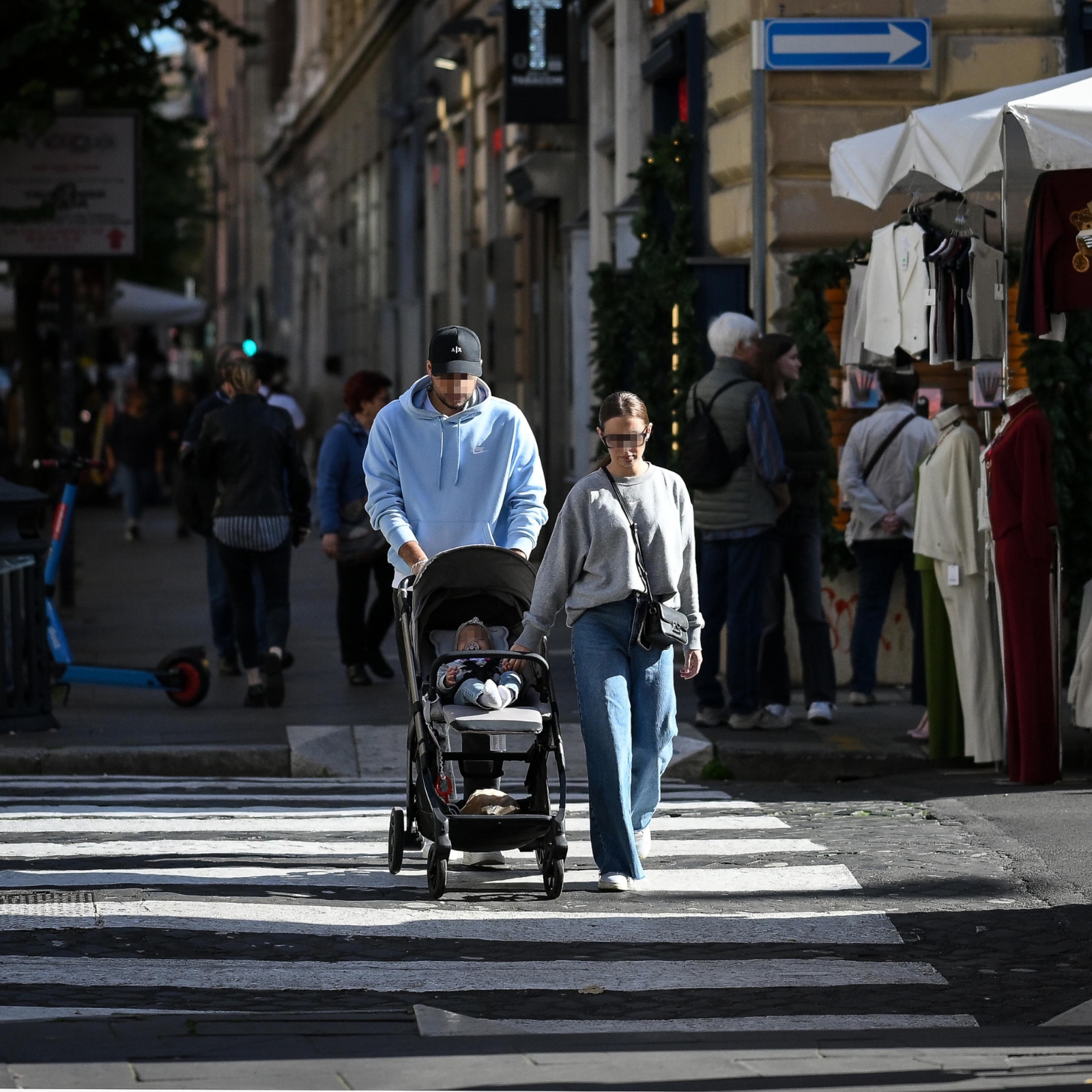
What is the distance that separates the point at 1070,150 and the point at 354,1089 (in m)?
6.09

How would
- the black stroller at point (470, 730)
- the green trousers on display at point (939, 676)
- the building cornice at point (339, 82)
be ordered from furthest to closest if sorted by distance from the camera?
the building cornice at point (339, 82) → the green trousers on display at point (939, 676) → the black stroller at point (470, 730)

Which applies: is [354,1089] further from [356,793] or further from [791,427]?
[791,427]

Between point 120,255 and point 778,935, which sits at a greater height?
point 120,255

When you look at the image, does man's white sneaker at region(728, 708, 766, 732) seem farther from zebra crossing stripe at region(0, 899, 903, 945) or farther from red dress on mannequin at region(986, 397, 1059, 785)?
zebra crossing stripe at region(0, 899, 903, 945)

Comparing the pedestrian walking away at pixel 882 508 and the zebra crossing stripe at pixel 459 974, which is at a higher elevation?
the pedestrian walking away at pixel 882 508

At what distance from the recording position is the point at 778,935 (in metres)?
7.27

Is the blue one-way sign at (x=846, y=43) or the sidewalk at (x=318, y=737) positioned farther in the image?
the blue one-way sign at (x=846, y=43)

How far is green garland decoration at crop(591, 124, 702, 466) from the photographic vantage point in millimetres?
14016

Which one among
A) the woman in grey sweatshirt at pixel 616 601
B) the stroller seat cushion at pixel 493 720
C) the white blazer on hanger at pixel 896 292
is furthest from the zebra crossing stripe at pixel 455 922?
the white blazer on hanger at pixel 896 292

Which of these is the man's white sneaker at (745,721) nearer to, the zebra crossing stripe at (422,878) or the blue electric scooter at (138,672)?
the blue electric scooter at (138,672)

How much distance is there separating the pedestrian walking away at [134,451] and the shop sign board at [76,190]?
8463 millimetres

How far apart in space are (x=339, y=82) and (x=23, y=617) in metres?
31.8

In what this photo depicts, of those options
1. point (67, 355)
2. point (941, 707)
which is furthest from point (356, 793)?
point (67, 355)

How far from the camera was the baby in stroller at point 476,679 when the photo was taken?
776cm
